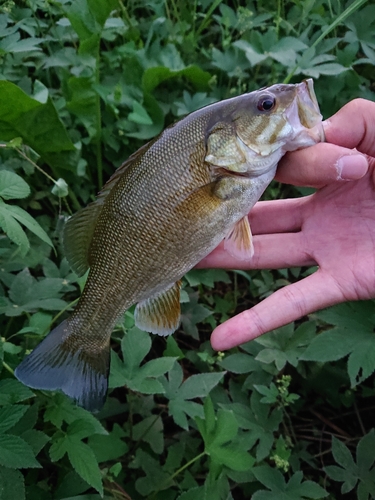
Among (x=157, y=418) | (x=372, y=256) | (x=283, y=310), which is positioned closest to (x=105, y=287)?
(x=283, y=310)

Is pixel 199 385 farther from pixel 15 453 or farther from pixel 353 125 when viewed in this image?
pixel 353 125

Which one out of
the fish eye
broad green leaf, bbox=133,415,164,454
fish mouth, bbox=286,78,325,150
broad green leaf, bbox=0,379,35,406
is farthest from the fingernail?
broad green leaf, bbox=133,415,164,454

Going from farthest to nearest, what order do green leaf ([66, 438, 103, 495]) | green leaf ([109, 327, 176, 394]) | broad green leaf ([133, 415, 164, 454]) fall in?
1. broad green leaf ([133, 415, 164, 454])
2. green leaf ([109, 327, 176, 394])
3. green leaf ([66, 438, 103, 495])

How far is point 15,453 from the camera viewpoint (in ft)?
4.27

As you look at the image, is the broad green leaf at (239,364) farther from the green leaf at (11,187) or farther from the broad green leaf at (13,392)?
the green leaf at (11,187)

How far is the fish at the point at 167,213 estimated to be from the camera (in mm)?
1397

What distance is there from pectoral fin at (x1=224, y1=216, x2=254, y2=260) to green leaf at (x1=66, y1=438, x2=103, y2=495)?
2.53 ft

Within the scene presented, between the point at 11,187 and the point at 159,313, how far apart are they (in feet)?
2.11

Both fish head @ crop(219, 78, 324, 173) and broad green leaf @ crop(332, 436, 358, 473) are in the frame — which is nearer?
fish head @ crop(219, 78, 324, 173)

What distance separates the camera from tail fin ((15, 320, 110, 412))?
144 cm

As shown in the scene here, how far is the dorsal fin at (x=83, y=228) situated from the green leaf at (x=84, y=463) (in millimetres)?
549

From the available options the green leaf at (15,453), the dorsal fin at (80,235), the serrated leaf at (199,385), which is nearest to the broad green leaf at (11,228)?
the dorsal fin at (80,235)

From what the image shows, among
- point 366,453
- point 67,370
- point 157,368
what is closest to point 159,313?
point 157,368

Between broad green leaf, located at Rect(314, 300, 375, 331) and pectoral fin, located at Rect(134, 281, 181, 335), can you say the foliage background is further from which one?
pectoral fin, located at Rect(134, 281, 181, 335)
